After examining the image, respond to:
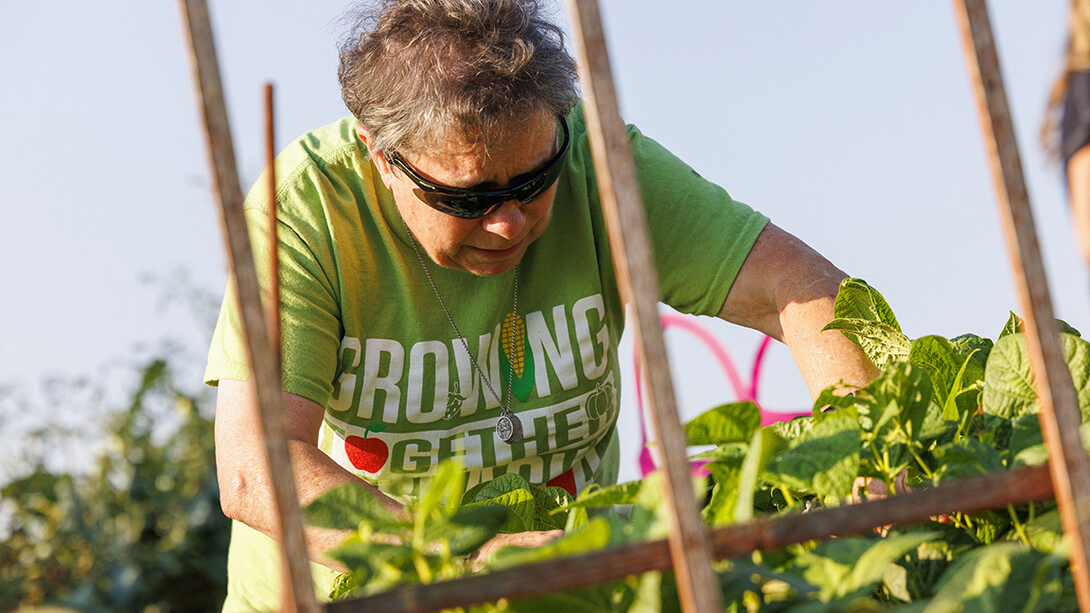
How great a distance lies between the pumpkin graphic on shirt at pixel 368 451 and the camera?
1.55 m

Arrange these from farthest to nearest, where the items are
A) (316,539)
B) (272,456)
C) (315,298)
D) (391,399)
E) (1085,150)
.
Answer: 1. (391,399)
2. (315,298)
3. (316,539)
4. (1085,150)
5. (272,456)

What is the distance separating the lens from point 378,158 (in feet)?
4.79

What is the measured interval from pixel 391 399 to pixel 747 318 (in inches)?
23.8

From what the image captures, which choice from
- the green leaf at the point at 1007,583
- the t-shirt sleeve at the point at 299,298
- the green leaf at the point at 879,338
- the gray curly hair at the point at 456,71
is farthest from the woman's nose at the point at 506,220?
the green leaf at the point at 1007,583

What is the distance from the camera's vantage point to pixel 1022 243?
514 mm

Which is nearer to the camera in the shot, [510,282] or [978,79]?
[978,79]

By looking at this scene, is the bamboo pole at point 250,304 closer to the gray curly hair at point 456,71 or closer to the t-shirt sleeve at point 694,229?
the gray curly hair at point 456,71

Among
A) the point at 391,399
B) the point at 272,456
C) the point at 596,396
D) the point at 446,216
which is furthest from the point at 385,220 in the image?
the point at 272,456

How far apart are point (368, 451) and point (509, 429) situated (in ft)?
0.75

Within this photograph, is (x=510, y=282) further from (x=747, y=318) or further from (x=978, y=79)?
(x=978, y=79)

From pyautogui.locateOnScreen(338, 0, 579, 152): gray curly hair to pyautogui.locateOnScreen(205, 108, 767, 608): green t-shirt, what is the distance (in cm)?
16

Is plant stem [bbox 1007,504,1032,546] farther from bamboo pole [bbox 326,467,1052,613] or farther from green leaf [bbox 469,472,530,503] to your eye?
green leaf [bbox 469,472,530,503]

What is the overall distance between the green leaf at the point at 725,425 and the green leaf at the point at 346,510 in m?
0.21

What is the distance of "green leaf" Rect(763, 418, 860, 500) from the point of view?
2.03ft
